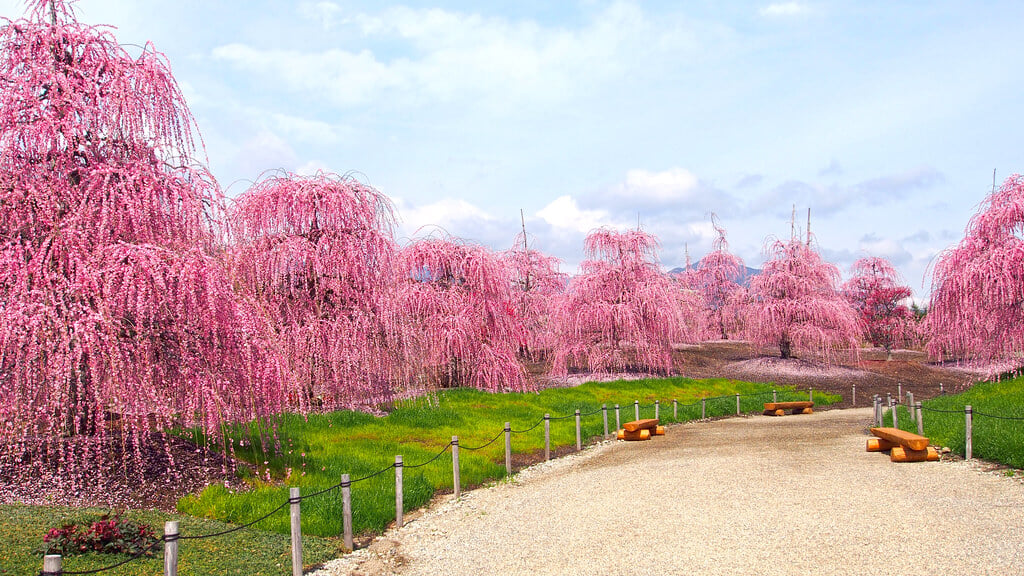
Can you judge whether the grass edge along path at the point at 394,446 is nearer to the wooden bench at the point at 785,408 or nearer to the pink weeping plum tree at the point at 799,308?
the wooden bench at the point at 785,408

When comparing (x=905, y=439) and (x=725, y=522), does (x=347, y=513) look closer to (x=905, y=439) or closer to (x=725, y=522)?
(x=725, y=522)

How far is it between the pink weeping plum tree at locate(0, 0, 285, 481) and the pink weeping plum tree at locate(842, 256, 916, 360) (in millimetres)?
43572

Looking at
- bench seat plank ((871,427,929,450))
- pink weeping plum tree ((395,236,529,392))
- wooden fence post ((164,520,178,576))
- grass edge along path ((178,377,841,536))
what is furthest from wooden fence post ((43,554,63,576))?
pink weeping plum tree ((395,236,529,392))

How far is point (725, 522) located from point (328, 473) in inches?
244

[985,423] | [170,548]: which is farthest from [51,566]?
[985,423]

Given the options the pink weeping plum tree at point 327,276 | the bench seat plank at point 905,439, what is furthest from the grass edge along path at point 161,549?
the bench seat plank at point 905,439

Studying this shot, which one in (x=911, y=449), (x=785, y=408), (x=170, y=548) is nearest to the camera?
(x=170, y=548)

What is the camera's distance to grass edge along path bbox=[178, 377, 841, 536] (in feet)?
29.3

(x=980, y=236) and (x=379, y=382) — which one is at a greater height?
(x=980, y=236)

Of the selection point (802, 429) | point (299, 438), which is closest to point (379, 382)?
point (299, 438)

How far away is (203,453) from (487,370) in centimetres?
1341

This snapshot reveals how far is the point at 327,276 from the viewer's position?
52.6 ft

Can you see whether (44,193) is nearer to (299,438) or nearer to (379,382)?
(299,438)

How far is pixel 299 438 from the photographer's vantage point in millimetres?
13180
